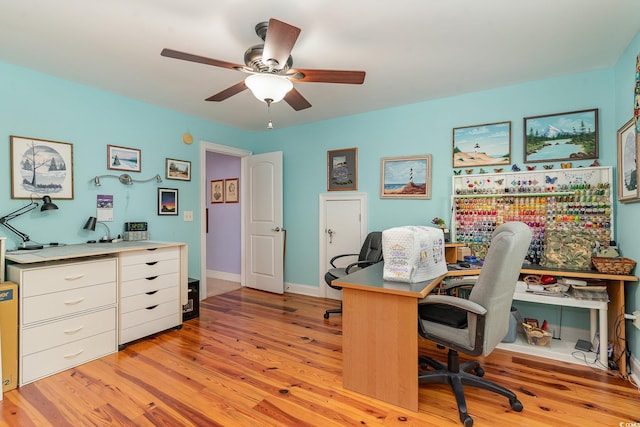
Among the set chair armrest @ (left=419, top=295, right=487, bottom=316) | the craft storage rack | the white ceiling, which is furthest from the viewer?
the craft storage rack

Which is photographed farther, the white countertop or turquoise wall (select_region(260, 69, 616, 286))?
turquoise wall (select_region(260, 69, 616, 286))

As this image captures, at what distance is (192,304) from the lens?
3.32 metres

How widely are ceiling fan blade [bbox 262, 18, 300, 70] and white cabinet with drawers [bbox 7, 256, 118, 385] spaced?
210 centimetres

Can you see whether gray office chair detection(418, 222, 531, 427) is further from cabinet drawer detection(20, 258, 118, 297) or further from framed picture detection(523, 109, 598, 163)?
cabinet drawer detection(20, 258, 118, 297)

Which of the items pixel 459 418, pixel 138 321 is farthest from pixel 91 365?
pixel 459 418

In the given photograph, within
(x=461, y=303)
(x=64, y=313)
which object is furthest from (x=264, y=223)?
(x=461, y=303)

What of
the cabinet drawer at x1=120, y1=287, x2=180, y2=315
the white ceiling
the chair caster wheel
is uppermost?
the white ceiling

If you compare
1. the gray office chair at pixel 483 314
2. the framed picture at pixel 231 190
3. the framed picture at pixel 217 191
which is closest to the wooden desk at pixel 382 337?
the gray office chair at pixel 483 314

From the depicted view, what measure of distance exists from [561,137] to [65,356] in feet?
14.7

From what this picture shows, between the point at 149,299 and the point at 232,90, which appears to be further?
the point at 149,299

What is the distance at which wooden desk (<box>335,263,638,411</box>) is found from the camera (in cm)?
177

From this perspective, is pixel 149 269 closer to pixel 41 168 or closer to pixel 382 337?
pixel 41 168

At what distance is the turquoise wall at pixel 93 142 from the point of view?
8.19 feet

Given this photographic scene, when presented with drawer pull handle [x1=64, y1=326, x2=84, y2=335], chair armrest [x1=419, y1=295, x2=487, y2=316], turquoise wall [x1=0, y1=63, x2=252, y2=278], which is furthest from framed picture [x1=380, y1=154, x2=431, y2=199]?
drawer pull handle [x1=64, y1=326, x2=84, y2=335]
